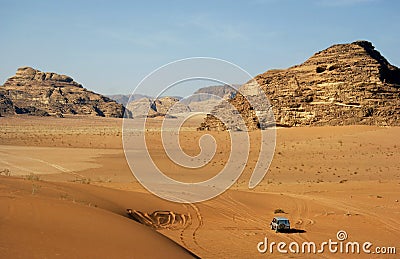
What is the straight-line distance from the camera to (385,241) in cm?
1258

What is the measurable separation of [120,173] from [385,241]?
1815 centimetres

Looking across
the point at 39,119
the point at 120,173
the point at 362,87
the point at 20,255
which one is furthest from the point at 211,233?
the point at 39,119

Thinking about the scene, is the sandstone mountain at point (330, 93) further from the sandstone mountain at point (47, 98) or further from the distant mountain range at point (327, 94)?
the sandstone mountain at point (47, 98)

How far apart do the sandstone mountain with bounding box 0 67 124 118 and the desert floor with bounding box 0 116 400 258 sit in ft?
251

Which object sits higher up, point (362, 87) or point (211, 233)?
point (362, 87)

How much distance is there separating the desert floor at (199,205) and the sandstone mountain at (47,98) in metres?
76.4

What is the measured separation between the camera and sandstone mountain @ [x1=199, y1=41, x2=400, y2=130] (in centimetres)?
4969

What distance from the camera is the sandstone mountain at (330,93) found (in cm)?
4969

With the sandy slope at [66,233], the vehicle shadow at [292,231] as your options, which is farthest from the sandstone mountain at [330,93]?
the sandy slope at [66,233]

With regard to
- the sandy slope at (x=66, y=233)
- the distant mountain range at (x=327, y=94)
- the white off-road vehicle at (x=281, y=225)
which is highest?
the distant mountain range at (x=327, y=94)

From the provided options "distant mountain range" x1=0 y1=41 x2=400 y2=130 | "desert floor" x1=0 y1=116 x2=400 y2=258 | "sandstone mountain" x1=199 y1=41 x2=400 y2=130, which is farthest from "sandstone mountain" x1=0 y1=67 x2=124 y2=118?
"desert floor" x1=0 y1=116 x2=400 y2=258

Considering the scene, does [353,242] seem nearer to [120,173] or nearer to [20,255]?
[20,255]

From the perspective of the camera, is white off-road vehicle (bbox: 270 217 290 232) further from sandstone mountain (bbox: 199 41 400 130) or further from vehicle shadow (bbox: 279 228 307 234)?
sandstone mountain (bbox: 199 41 400 130)

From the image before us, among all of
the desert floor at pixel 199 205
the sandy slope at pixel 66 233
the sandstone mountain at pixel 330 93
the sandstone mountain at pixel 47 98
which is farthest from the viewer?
the sandstone mountain at pixel 47 98
